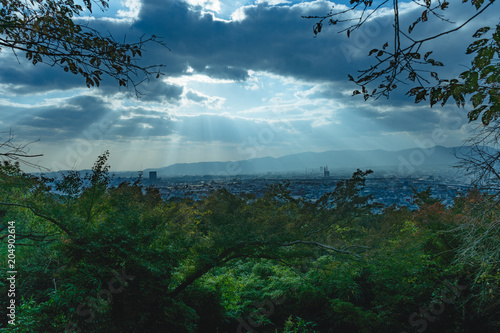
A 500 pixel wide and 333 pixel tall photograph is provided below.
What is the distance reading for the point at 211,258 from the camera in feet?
21.3

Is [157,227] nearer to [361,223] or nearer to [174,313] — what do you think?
[174,313]

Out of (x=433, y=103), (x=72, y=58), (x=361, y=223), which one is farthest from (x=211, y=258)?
(x=361, y=223)

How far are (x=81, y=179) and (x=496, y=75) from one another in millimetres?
9930

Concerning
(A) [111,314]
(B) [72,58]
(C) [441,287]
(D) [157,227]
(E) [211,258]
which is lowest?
(C) [441,287]

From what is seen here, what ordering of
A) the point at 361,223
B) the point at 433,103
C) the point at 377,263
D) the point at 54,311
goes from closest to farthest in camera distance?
the point at 433,103 < the point at 54,311 < the point at 377,263 < the point at 361,223

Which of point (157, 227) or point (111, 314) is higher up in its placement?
point (157, 227)

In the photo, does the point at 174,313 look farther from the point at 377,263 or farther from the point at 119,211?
the point at 377,263

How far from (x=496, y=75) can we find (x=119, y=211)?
268 inches

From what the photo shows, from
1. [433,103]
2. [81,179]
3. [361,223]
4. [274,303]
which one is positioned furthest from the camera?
[361,223]

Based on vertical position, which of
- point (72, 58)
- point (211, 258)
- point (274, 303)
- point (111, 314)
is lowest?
point (274, 303)

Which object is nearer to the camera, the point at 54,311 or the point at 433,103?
the point at 433,103

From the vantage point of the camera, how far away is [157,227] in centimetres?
656

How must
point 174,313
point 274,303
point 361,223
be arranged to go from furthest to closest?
point 361,223 < point 274,303 < point 174,313

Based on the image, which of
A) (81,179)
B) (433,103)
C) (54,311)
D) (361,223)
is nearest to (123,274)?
(54,311)
